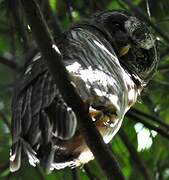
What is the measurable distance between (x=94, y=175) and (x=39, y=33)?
47.7 inches

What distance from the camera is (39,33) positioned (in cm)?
194

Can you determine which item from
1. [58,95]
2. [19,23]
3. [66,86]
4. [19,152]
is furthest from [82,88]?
[19,23]

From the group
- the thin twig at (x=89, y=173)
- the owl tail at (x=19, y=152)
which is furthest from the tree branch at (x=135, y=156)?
the owl tail at (x=19, y=152)

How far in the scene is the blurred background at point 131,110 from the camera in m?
3.06

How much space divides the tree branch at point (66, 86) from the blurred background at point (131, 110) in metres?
0.79

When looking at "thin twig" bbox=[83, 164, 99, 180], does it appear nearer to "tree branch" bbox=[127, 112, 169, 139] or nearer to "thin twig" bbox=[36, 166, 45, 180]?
"thin twig" bbox=[36, 166, 45, 180]

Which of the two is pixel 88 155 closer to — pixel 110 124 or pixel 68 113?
pixel 110 124

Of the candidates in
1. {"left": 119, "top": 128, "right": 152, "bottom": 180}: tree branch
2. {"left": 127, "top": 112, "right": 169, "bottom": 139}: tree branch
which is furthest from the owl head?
{"left": 119, "top": 128, "right": 152, "bottom": 180}: tree branch

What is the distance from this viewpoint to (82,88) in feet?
8.08

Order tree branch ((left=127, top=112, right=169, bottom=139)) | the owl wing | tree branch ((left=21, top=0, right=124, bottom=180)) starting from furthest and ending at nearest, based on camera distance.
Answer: tree branch ((left=127, top=112, right=169, bottom=139)), the owl wing, tree branch ((left=21, top=0, right=124, bottom=180))

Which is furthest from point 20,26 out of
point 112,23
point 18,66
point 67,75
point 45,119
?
point 67,75

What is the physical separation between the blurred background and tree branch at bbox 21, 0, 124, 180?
79cm

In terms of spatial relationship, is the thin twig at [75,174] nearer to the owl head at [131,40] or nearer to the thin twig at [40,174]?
the thin twig at [40,174]

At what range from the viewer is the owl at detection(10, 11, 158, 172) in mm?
2260
